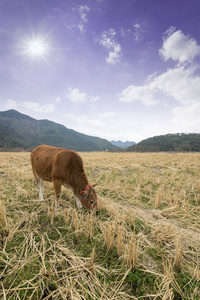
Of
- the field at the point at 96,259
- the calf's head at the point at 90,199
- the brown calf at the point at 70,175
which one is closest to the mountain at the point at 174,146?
the brown calf at the point at 70,175

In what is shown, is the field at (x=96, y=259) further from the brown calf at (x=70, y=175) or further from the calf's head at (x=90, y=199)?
the brown calf at (x=70, y=175)

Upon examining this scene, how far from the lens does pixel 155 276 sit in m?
1.84

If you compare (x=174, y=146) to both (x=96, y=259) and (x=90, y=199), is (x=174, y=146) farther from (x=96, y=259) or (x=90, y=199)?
(x=96, y=259)

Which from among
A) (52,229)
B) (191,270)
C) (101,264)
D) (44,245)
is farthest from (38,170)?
(191,270)

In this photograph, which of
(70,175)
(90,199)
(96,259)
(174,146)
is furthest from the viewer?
(174,146)

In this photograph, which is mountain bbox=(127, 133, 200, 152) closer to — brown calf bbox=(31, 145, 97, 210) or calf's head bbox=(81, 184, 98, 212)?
brown calf bbox=(31, 145, 97, 210)

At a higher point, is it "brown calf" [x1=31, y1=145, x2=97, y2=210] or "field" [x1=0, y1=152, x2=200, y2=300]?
"brown calf" [x1=31, y1=145, x2=97, y2=210]

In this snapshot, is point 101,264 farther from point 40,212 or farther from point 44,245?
point 40,212

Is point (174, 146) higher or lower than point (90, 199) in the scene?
higher

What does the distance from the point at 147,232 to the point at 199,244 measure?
1.02 meters

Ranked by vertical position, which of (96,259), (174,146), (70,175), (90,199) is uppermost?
(174,146)

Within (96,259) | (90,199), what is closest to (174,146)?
(90,199)

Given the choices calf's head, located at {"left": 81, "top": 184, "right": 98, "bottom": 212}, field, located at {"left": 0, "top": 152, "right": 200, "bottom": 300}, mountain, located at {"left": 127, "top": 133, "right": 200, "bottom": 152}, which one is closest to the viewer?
field, located at {"left": 0, "top": 152, "right": 200, "bottom": 300}

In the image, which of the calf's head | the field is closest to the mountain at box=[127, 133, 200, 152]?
the calf's head
